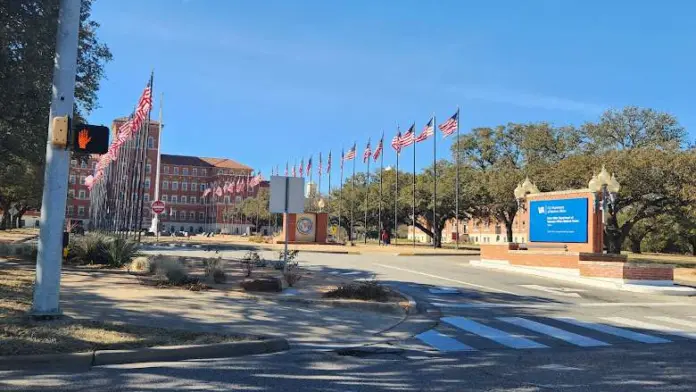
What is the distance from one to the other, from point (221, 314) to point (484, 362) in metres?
4.82

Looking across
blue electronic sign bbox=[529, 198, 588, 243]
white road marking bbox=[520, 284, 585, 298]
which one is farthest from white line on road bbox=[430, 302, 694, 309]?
blue electronic sign bbox=[529, 198, 588, 243]

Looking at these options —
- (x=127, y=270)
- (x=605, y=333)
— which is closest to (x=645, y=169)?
(x=605, y=333)

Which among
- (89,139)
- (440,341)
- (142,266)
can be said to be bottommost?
(440,341)

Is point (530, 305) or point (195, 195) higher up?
point (195, 195)

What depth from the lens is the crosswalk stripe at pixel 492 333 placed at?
9195 mm

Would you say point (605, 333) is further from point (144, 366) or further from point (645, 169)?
point (645, 169)

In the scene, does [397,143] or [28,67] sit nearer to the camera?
[28,67]

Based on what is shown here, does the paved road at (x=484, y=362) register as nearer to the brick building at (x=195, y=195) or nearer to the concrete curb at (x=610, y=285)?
the concrete curb at (x=610, y=285)

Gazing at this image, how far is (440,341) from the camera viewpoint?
9383 millimetres

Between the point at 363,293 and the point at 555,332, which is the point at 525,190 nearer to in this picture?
the point at 363,293

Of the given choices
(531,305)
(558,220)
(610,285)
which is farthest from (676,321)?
(558,220)

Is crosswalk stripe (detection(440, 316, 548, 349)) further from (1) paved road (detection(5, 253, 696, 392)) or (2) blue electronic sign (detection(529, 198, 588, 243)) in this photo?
(2) blue electronic sign (detection(529, 198, 588, 243))

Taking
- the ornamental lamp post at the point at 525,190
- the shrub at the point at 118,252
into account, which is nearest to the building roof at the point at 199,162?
the ornamental lamp post at the point at 525,190

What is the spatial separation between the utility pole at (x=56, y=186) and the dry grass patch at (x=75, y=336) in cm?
40
